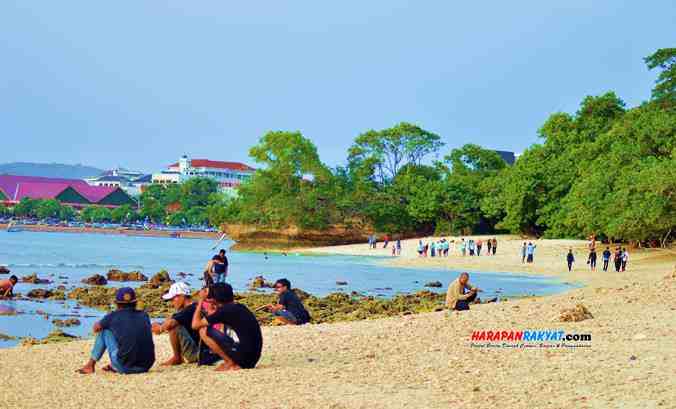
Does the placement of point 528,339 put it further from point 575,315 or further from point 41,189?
point 41,189

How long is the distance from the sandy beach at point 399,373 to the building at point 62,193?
154 metres

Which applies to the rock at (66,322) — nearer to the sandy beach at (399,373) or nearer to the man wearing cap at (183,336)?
the sandy beach at (399,373)

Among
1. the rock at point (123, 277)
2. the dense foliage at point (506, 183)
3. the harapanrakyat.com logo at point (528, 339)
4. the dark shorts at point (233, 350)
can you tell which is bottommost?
the rock at point (123, 277)

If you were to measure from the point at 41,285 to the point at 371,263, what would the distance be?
2596cm

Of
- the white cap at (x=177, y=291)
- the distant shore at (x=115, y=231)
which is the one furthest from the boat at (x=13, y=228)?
the white cap at (x=177, y=291)

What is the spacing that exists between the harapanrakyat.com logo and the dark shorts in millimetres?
3317

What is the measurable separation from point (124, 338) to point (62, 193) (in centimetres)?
15922

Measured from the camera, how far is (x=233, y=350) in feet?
36.1

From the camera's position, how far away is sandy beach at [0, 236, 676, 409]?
30.3 ft

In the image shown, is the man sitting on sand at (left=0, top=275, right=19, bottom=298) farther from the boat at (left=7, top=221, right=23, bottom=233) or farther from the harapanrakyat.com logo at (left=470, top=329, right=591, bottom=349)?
the boat at (left=7, top=221, right=23, bottom=233)

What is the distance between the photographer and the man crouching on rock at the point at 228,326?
10867mm

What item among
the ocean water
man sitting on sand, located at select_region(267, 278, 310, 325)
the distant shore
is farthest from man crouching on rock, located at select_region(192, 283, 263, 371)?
the distant shore

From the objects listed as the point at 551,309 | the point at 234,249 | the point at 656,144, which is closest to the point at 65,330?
the point at 551,309

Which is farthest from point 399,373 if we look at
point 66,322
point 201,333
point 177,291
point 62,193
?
point 62,193
